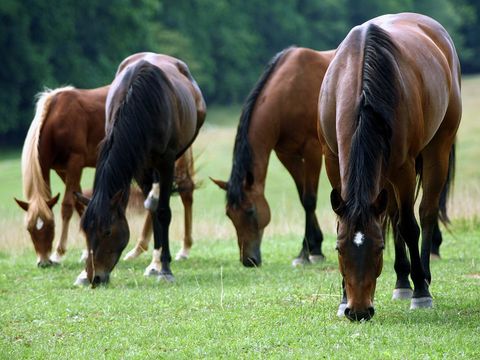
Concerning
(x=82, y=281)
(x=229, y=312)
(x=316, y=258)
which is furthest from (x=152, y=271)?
(x=229, y=312)

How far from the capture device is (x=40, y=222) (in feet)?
35.8

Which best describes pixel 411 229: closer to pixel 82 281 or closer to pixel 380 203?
pixel 380 203

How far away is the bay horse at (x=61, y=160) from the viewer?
36.0 ft

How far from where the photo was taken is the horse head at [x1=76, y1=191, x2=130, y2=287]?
8.88 meters

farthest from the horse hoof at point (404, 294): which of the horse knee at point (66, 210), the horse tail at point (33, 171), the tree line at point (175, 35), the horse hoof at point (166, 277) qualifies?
the tree line at point (175, 35)

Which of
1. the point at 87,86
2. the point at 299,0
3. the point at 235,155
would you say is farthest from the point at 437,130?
the point at 299,0

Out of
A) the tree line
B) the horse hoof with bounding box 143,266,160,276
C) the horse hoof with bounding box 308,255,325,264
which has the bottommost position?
the tree line

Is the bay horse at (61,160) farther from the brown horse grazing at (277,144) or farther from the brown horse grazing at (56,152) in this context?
the brown horse grazing at (277,144)

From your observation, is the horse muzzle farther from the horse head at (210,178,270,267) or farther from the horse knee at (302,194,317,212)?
the horse knee at (302,194,317,212)

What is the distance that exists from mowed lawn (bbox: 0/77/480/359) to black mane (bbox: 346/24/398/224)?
0.88 metres

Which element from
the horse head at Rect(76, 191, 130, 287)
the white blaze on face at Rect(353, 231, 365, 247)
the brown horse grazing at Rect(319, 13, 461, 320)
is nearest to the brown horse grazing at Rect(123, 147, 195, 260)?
the horse head at Rect(76, 191, 130, 287)

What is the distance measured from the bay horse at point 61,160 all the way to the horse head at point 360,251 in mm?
5419

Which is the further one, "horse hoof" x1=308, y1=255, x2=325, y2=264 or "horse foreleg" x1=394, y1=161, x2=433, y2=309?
"horse hoof" x1=308, y1=255, x2=325, y2=264

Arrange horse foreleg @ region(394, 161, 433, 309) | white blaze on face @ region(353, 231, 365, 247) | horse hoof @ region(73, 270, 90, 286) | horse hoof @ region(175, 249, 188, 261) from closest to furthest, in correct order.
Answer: white blaze on face @ region(353, 231, 365, 247) → horse foreleg @ region(394, 161, 433, 309) → horse hoof @ region(73, 270, 90, 286) → horse hoof @ region(175, 249, 188, 261)
